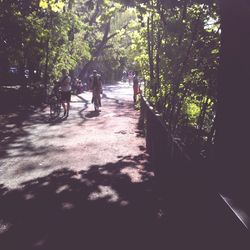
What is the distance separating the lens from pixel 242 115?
4488mm

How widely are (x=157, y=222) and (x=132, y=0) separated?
442 centimetres

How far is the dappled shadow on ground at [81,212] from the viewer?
17.1 feet

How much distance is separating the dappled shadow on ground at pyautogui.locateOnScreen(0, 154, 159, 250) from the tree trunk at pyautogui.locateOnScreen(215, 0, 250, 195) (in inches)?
56.9

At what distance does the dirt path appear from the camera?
5.34 metres

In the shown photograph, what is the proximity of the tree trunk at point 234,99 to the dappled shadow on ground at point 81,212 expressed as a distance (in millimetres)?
1446

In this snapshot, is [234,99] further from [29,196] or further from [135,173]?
[135,173]

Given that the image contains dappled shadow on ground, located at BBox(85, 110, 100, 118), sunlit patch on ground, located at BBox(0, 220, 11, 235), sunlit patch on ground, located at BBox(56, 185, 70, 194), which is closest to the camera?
sunlit patch on ground, located at BBox(0, 220, 11, 235)

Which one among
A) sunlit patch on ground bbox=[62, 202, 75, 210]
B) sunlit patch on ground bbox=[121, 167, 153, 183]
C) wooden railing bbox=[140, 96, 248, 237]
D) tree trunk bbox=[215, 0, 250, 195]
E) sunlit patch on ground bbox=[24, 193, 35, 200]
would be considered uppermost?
tree trunk bbox=[215, 0, 250, 195]

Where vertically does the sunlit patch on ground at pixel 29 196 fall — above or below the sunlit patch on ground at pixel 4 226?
below

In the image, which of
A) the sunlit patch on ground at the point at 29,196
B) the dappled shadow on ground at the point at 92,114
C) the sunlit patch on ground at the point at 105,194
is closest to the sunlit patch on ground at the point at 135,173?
the sunlit patch on ground at the point at 105,194

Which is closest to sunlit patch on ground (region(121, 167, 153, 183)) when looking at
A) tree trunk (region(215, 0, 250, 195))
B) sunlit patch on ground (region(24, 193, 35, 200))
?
sunlit patch on ground (region(24, 193, 35, 200))

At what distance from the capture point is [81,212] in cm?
618

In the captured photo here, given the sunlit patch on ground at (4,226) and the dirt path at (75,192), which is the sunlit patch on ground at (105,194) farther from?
the sunlit patch on ground at (4,226)

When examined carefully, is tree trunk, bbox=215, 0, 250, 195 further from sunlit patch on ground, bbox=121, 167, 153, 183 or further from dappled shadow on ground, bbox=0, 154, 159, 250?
sunlit patch on ground, bbox=121, 167, 153, 183
